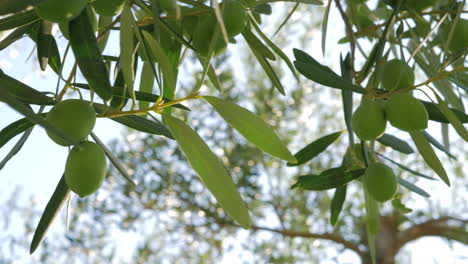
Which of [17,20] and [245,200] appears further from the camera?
[245,200]

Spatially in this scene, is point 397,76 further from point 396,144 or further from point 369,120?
point 396,144

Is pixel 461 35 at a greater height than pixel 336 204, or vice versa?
pixel 461 35

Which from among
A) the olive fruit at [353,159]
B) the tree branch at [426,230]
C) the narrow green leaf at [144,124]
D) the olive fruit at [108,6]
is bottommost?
the narrow green leaf at [144,124]

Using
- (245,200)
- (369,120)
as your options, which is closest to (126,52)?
(369,120)

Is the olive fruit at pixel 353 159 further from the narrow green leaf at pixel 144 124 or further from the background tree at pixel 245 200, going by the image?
the background tree at pixel 245 200

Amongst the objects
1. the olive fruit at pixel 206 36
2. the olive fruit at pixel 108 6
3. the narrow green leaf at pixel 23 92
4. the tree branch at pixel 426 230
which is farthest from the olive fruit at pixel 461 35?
the tree branch at pixel 426 230

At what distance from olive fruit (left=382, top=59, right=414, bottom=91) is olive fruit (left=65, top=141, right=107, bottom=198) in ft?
1.73

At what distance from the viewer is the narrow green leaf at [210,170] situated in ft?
2.34

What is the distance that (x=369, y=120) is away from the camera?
0.88m

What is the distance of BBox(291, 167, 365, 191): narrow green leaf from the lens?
1.10 metres

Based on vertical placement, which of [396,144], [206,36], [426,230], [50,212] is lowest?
[50,212]

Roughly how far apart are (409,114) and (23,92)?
1.90ft

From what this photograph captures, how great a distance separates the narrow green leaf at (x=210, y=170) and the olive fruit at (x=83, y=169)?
0.38 feet

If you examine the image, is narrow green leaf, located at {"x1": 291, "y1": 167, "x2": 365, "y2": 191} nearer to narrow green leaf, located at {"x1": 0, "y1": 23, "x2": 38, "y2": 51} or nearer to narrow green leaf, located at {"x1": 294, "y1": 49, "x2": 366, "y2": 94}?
narrow green leaf, located at {"x1": 294, "y1": 49, "x2": 366, "y2": 94}
